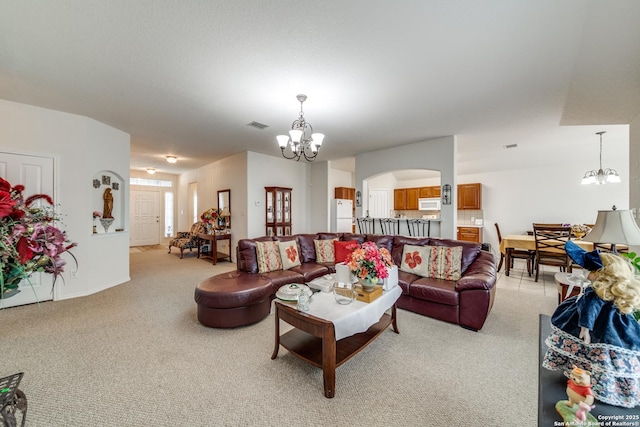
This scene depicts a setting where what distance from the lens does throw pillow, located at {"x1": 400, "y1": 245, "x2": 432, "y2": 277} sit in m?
3.49

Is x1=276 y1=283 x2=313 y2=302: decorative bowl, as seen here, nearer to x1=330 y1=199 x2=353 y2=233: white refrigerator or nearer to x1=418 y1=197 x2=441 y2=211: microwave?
x1=330 y1=199 x2=353 y2=233: white refrigerator

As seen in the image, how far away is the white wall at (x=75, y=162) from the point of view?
3404 mm

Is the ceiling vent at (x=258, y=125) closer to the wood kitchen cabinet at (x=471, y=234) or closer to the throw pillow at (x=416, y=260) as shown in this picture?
the throw pillow at (x=416, y=260)

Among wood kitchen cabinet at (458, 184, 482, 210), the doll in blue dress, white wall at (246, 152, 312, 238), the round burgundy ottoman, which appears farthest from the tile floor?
white wall at (246, 152, 312, 238)

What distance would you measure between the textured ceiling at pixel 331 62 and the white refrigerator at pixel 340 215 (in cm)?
294

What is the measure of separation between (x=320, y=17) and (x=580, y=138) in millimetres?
5564

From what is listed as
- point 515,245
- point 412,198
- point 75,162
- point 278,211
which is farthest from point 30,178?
point 412,198

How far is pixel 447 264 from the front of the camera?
3.36 m

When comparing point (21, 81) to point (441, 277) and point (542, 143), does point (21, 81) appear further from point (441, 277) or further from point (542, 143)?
point (542, 143)

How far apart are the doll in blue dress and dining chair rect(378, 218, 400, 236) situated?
4.33 meters

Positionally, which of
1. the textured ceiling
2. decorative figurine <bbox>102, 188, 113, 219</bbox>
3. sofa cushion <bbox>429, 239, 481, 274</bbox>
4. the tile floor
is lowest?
the tile floor

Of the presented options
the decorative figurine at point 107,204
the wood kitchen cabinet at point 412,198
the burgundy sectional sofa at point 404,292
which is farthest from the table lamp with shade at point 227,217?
the wood kitchen cabinet at point 412,198

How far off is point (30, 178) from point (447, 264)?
A: 19.3 ft

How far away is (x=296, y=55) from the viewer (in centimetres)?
222
